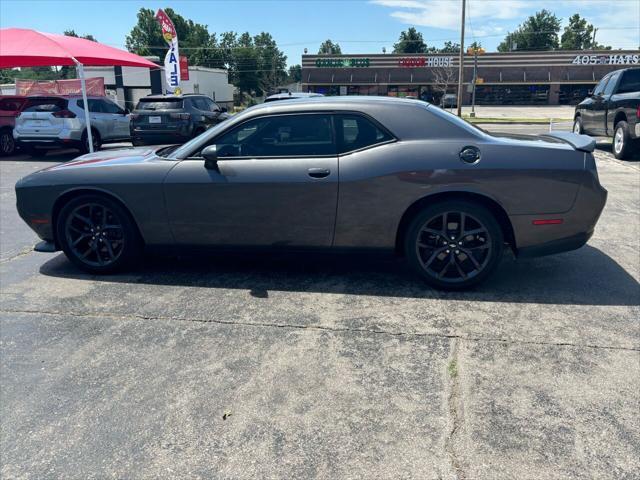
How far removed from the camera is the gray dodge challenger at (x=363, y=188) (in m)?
4.09

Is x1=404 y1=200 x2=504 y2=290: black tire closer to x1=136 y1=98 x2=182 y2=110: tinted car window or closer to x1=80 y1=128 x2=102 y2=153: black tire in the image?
x1=136 y1=98 x2=182 y2=110: tinted car window

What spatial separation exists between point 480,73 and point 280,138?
55.7 m

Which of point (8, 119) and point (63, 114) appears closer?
point (63, 114)

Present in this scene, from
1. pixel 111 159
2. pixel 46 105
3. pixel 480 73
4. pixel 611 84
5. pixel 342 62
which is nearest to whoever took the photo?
pixel 111 159

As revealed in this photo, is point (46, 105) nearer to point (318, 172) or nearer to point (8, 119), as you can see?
point (8, 119)

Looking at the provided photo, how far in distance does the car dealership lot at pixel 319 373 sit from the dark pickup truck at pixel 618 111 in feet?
24.9

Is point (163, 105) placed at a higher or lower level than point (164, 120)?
higher

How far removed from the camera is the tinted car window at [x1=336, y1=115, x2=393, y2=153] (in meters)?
4.26

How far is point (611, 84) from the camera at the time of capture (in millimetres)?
12344

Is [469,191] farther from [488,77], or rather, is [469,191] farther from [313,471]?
[488,77]

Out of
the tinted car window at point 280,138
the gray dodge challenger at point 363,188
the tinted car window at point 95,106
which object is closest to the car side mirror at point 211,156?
the gray dodge challenger at point 363,188

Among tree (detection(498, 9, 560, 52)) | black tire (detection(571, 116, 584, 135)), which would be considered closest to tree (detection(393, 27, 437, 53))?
tree (detection(498, 9, 560, 52))

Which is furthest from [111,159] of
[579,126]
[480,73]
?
[480,73]

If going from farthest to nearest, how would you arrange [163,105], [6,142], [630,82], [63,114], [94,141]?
1. [6,142]
2. [94,141]
3. [163,105]
4. [63,114]
5. [630,82]
